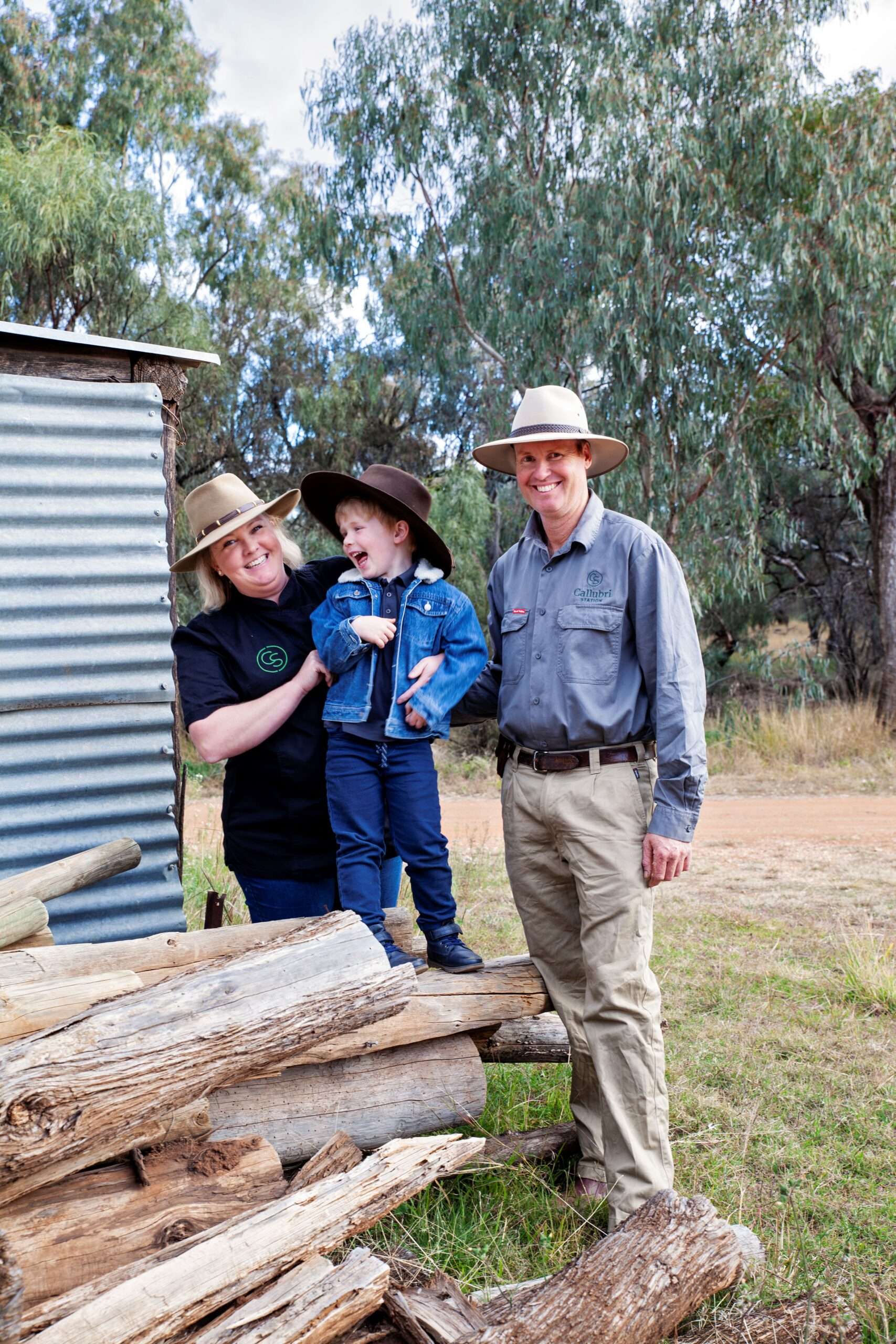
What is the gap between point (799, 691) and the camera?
1495 cm

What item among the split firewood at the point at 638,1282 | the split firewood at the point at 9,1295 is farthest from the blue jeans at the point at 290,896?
the split firewood at the point at 9,1295

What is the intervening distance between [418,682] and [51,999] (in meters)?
1.36

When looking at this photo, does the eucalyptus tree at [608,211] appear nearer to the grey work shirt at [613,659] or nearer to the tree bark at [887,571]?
the tree bark at [887,571]

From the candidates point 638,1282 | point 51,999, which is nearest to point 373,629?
point 51,999

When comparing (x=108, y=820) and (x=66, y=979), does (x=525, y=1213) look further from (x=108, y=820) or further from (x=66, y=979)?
(x=108, y=820)

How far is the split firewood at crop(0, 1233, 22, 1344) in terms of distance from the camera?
2098 mm

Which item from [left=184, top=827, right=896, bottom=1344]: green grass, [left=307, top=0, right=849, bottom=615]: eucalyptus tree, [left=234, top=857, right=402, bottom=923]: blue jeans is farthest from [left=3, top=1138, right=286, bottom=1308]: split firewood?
[left=307, top=0, right=849, bottom=615]: eucalyptus tree

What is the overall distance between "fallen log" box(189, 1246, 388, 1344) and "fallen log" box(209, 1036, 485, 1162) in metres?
0.67

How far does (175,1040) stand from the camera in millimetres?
2387

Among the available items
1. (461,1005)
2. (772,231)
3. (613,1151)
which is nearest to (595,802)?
(461,1005)

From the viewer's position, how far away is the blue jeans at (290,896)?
362 centimetres

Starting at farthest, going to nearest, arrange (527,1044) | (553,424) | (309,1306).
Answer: (527,1044), (553,424), (309,1306)

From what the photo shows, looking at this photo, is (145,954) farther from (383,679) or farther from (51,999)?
→ (383,679)

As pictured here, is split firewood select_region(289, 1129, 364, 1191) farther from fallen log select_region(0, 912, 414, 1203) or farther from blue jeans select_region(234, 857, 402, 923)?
blue jeans select_region(234, 857, 402, 923)
